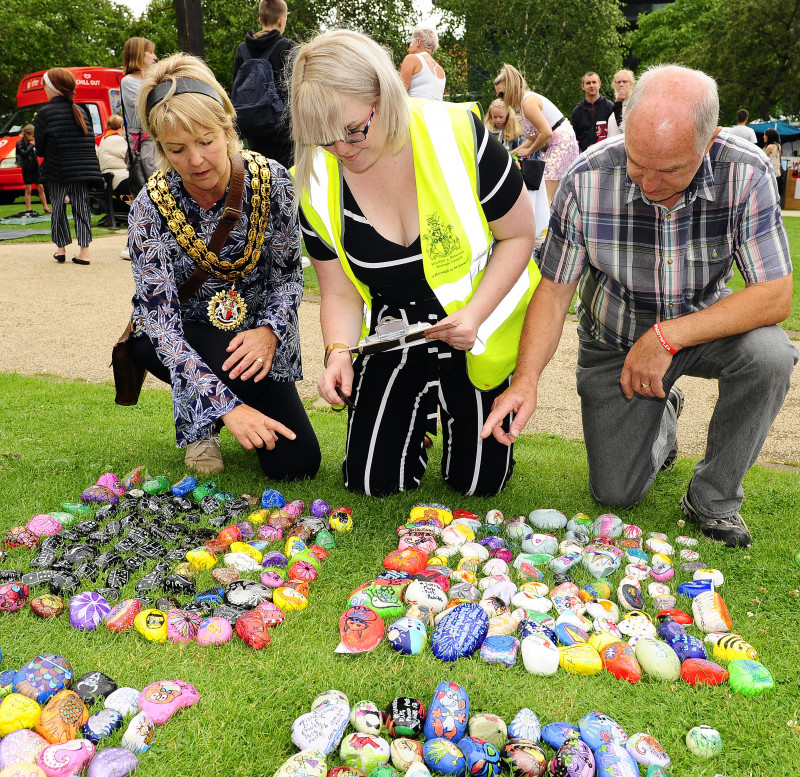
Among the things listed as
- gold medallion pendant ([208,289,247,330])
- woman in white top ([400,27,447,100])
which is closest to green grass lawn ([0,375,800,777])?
gold medallion pendant ([208,289,247,330])

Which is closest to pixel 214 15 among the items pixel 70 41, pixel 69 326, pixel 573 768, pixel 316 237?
pixel 70 41

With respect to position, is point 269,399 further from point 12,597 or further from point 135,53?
point 135,53

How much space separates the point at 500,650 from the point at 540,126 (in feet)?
17.5

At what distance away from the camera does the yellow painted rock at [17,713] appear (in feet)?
5.53

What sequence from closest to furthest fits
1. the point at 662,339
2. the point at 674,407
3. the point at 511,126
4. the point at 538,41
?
the point at 662,339 → the point at 674,407 → the point at 511,126 → the point at 538,41

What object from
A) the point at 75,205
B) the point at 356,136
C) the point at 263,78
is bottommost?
the point at 75,205

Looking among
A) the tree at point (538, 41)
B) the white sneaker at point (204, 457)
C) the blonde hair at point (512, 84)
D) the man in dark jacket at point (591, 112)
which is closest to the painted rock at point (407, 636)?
the white sneaker at point (204, 457)

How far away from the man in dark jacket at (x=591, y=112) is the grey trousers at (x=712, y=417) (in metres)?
7.11

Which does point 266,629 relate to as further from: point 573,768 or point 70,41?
point 70,41

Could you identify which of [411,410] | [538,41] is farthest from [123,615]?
[538,41]

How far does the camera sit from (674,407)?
126 inches

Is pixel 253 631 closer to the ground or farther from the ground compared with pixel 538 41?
closer to the ground

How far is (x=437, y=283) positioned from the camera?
2.63 meters

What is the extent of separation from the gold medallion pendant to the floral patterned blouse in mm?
34
